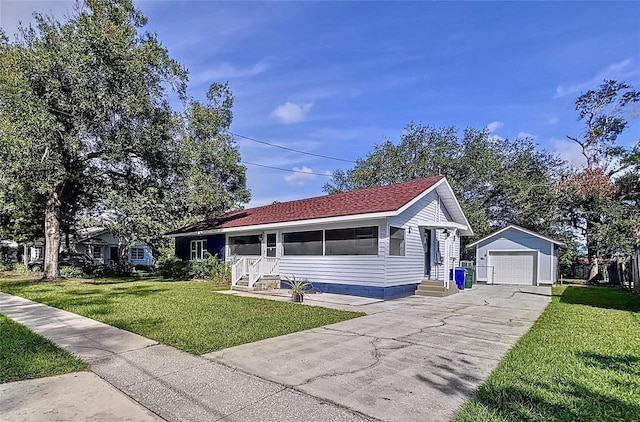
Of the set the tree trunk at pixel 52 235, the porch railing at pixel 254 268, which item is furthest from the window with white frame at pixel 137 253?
the porch railing at pixel 254 268

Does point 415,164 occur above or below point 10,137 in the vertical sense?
above

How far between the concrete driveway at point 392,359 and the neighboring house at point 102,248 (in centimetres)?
2915

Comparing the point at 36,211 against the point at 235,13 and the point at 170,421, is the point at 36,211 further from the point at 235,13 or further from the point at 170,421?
the point at 170,421

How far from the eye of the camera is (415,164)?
29000 mm

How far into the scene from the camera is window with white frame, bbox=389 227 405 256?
12.0 metres

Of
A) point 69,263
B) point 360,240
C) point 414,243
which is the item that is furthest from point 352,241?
point 69,263

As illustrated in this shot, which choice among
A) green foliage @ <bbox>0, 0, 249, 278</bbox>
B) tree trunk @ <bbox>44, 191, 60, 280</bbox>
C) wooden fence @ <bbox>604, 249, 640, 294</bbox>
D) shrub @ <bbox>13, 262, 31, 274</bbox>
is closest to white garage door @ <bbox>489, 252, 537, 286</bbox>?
wooden fence @ <bbox>604, 249, 640, 294</bbox>

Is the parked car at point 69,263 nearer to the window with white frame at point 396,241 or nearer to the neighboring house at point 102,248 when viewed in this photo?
the neighboring house at point 102,248

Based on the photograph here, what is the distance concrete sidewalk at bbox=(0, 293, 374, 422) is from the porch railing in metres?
8.29

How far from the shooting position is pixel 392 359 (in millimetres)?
5012

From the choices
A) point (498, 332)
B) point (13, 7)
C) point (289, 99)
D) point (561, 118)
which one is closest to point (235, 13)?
point (289, 99)

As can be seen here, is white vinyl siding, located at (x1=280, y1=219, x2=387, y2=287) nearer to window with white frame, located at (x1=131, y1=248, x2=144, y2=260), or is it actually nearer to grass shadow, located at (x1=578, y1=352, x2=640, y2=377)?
grass shadow, located at (x1=578, y1=352, x2=640, y2=377)

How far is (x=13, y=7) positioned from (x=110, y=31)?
402 centimetres

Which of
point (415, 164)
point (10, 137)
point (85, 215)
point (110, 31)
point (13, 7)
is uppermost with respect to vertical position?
point (13, 7)
